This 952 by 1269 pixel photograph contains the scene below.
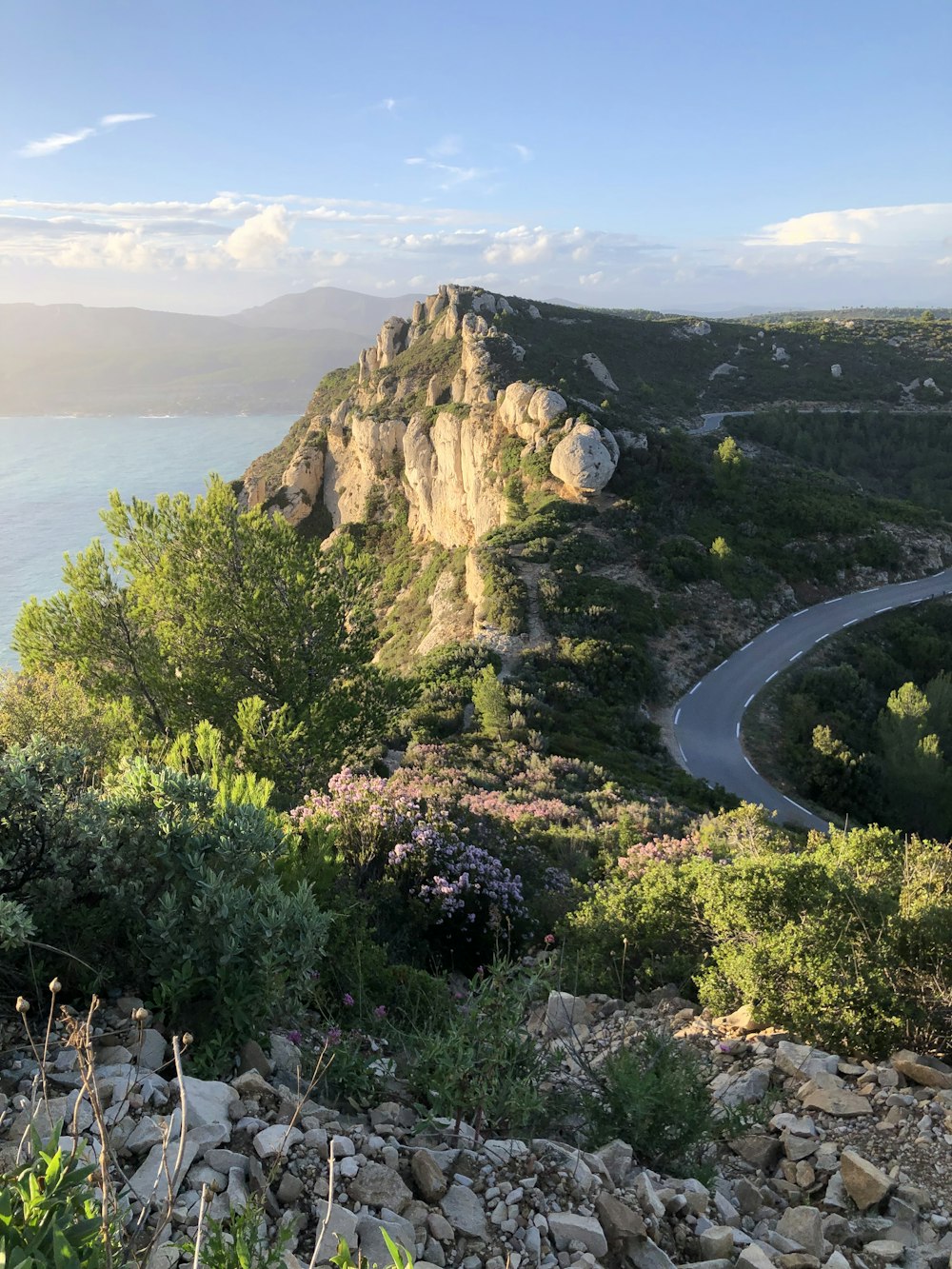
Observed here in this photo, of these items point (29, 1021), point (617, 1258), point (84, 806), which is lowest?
point (617, 1258)

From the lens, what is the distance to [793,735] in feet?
89.4

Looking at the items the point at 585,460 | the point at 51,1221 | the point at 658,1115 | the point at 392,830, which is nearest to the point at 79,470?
the point at 585,460

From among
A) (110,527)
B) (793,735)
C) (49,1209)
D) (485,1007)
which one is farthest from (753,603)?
(49,1209)

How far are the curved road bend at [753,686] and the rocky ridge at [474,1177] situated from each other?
16.5m

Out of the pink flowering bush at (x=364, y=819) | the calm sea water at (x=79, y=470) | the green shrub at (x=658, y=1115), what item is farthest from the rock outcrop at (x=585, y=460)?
the green shrub at (x=658, y=1115)

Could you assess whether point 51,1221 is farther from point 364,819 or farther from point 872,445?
point 872,445

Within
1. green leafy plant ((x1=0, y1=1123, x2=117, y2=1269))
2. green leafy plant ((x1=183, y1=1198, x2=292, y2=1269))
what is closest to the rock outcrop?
green leafy plant ((x1=183, y1=1198, x2=292, y2=1269))

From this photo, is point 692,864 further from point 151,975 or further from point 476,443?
point 476,443

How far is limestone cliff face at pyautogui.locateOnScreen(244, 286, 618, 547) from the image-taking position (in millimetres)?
44656

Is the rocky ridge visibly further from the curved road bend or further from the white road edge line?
the white road edge line

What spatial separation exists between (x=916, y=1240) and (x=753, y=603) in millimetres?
33887

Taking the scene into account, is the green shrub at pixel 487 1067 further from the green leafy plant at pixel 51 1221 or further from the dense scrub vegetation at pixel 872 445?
the dense scrub vegetation at pixel 872 445

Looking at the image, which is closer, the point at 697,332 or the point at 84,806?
the point at 84,806

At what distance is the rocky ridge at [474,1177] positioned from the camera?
334 cm
